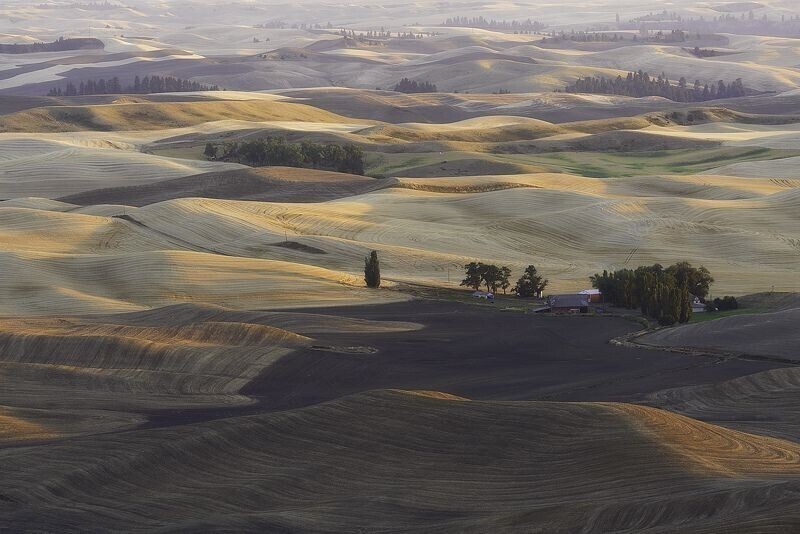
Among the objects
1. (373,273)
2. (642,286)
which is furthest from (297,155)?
(642,286)

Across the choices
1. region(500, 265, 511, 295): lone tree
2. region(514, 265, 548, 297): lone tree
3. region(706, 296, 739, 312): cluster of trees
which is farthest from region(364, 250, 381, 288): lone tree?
region(706, 296, 739, 312): cluster of trees

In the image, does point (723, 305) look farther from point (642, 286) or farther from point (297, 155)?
point (297, 155)

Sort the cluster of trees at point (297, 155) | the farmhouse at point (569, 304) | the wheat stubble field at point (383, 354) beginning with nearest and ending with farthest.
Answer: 1. the wheat stubble field at point (383, 354)
2. the farmhouse at point (569, 304)
3. the cluster of trees at point (297, 155)

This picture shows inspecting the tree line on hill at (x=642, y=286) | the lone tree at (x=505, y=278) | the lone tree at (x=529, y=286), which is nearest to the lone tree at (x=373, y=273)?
the tree line on hill at (x=642, y=286)

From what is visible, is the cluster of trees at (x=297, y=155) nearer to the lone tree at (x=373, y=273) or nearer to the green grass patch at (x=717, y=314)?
the lone tree at (x=373, y=273)

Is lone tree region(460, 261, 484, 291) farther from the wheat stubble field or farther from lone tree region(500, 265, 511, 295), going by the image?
the wheat stubble field

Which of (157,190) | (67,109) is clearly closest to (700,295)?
(157,190)
